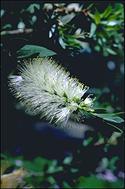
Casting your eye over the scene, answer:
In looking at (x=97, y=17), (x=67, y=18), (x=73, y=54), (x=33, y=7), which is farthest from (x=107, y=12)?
(x=73, y=54)

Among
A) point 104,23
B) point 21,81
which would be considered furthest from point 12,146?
point 21,81

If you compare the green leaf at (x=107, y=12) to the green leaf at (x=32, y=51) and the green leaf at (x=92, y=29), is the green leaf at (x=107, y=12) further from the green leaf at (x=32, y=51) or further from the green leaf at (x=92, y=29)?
the green leaf at (x=32, y=51)

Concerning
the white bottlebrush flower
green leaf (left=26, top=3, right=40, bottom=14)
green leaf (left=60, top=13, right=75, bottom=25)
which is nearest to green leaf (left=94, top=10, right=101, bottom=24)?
green leaf (left=60, top=13, right=75, bottom=25)

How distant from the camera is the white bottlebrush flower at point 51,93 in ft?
4.25

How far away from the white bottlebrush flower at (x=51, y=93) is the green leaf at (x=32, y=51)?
188 millimetres

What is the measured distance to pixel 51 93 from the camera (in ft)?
4.23

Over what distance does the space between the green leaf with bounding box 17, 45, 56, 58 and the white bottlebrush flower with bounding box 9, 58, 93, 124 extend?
19 cm

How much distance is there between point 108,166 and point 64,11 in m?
1.24

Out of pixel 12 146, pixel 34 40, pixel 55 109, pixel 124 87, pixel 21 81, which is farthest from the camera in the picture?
pixel 12 146

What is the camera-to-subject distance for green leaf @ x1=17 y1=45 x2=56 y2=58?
1583mm

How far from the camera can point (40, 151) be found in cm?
550

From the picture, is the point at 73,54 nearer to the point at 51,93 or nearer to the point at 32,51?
the point at 32,51

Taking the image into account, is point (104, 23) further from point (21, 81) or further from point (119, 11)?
point (21, 81)

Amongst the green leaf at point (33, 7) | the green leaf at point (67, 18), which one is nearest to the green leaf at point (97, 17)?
the green leaf at point (67, 18)
